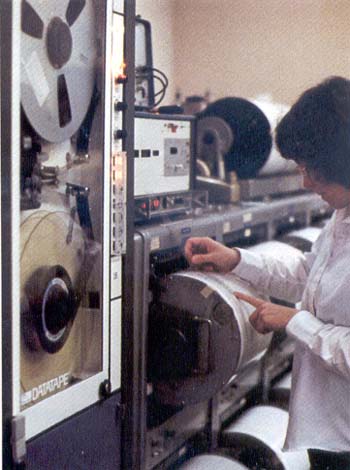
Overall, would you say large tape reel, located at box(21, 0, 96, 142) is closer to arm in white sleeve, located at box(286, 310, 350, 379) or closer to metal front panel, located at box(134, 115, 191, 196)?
metal front panel, located at box(134, 115, 191, 196)

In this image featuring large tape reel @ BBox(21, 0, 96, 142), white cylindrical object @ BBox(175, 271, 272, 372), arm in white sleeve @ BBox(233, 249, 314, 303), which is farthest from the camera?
arm in white sleeve @ BBox(233, 249, 314, 303)

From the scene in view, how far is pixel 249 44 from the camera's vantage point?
3.99 meters

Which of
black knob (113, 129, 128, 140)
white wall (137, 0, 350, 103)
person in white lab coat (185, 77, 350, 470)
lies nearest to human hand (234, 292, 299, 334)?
person in white lab coat (185, 77, 350, 470)

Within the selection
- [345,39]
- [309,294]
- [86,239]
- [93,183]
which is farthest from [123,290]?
[345,39]

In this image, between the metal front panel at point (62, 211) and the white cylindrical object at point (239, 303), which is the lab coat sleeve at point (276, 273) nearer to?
the white cylindrical object at point (239, 303)

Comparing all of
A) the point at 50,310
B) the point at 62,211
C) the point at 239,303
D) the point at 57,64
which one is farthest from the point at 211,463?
the point at 57,64

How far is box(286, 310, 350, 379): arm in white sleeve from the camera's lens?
1628mm

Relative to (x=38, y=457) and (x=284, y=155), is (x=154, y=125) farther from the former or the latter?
(x=38, y=457)

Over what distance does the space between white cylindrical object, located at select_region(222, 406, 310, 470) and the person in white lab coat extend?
17.5 inches

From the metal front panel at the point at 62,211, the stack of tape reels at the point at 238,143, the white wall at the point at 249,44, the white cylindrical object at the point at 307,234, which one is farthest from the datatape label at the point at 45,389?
the white wall at the point at 249,44

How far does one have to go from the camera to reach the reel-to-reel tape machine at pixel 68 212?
1.47 meters

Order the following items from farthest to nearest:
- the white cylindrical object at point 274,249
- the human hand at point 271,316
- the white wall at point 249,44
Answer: the white wall at point 249,44 → the white cylindrical object at point 274,249 → the human hand at point 271,316

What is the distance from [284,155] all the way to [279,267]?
52 centimetres

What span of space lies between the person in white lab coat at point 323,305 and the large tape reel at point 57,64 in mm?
482
